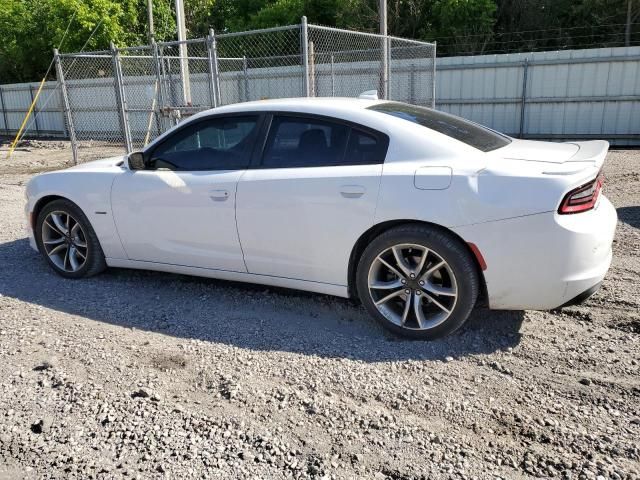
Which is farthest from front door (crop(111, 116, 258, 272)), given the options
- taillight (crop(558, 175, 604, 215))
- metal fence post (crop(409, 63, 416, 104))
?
metal fence post (crop(409, 63, 416, 104))

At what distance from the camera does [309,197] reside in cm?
405

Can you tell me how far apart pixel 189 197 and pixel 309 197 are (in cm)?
104

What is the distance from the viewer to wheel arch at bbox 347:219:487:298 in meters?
3.72

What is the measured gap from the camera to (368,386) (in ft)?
11.2

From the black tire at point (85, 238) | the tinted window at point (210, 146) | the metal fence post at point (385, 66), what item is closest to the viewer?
the tinted window at point (210, 146)

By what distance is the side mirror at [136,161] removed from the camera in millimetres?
4816

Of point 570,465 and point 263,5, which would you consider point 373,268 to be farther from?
point 263,5

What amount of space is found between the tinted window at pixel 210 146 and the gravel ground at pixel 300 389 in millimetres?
1101

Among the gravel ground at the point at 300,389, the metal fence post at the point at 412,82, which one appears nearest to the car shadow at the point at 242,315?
the gravel ground at the point at 300,389

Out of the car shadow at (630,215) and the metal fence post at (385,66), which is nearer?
the car shadow at (630,215)

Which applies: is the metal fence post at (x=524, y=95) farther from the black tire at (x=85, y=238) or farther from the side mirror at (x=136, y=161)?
the black tire at (x=85, y=238)

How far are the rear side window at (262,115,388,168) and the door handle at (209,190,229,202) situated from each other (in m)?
0.36

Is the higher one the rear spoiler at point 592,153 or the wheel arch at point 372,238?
the rear spoiler at point 592,153

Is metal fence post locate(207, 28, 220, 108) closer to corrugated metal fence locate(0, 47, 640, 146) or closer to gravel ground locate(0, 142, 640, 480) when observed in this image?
gravel ground locate(0, 142, 640, 480)
